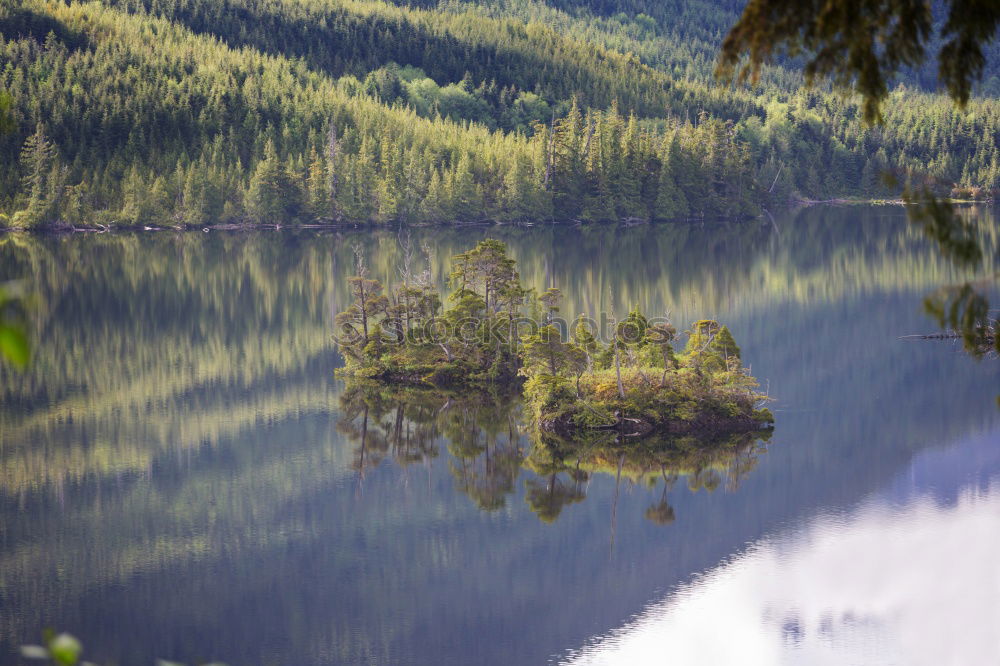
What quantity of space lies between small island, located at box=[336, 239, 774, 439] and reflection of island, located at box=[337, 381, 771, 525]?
763 millimetres

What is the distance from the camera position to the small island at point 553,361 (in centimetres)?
3675

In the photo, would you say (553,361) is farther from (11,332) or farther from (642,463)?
Answer: (11,332)

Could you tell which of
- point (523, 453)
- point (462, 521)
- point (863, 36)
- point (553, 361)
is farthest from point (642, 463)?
point (863, 36)

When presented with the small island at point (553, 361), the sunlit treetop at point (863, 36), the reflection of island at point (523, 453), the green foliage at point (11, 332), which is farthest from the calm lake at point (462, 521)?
the green foliage at point (11, 332)

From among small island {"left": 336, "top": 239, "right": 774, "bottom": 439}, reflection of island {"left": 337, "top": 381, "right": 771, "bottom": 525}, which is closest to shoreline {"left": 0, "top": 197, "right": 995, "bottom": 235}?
small island {"left": 336, "top": 239, "right": 774, "bottom": 439}

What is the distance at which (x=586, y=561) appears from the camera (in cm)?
2800

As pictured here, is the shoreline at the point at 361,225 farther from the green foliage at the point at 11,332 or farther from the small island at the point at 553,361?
the green foliage at the point at 11,332

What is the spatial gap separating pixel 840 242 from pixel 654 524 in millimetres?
82518

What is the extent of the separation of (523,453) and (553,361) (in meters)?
3.20

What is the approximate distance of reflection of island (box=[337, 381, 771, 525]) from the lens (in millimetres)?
32438

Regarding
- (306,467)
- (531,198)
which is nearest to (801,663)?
(306,467)

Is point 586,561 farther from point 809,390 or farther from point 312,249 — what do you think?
point 312,249

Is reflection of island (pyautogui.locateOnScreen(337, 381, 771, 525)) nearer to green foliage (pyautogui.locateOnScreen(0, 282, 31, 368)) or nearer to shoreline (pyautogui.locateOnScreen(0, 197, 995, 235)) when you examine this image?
green foliage (pyautogui.locateOnScreen(0, 282, 31, 368))

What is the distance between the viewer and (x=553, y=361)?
37.4 m
